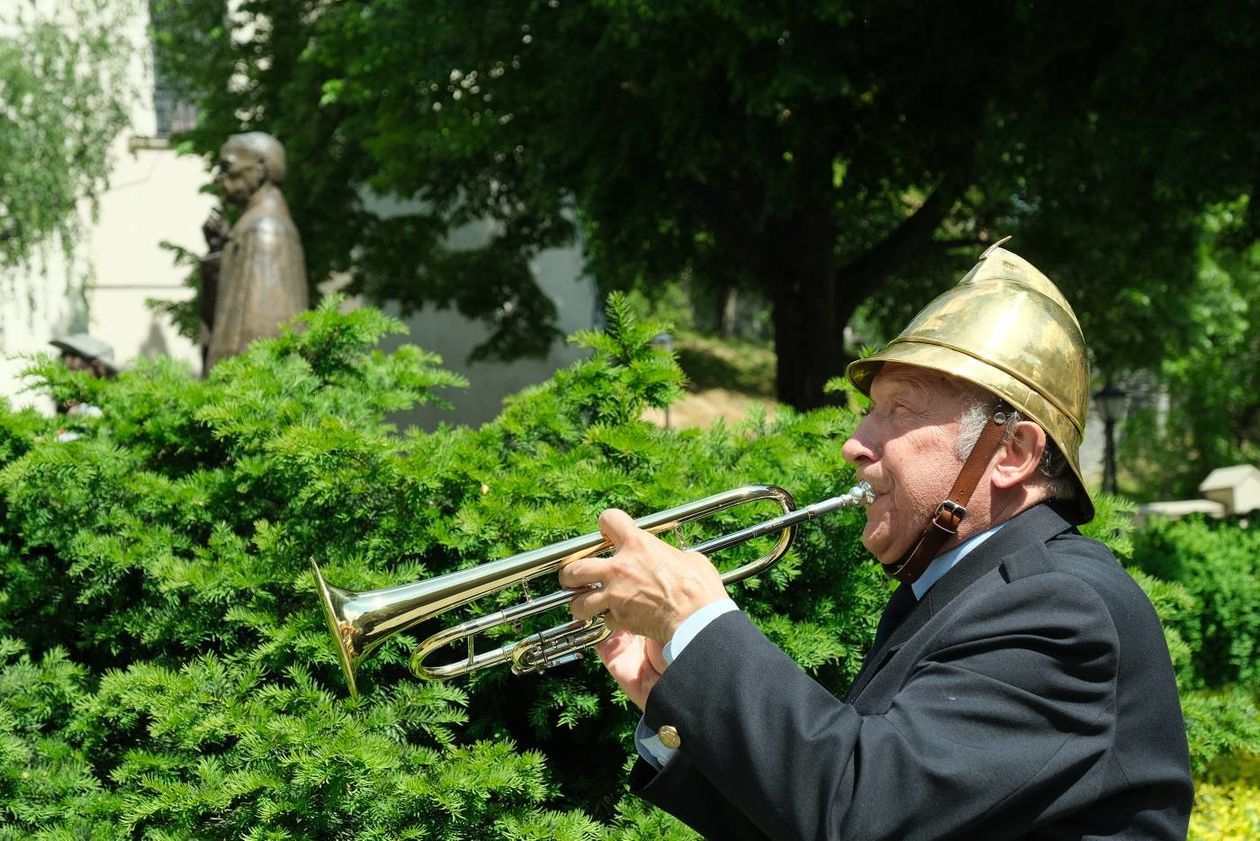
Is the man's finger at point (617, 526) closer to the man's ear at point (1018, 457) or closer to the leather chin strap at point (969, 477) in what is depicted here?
the leather chin strap at point (969, 477)

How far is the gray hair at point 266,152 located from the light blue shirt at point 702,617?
20.9 feet

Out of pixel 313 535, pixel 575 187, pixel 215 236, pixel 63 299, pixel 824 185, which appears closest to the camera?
pixel 313 535

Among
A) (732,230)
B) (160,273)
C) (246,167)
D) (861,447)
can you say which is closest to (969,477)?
(861,447)

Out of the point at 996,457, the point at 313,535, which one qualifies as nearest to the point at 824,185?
the point at 313,535

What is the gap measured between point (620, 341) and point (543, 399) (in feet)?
0.99

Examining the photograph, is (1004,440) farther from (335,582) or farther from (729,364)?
(729,364)

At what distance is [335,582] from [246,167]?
509cm

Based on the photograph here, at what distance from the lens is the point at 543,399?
396cm

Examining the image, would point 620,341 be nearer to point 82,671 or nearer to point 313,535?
point 313,535

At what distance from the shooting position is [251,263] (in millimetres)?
7254

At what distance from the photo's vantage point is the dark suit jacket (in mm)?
1662

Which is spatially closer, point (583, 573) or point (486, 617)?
point (583, 573)

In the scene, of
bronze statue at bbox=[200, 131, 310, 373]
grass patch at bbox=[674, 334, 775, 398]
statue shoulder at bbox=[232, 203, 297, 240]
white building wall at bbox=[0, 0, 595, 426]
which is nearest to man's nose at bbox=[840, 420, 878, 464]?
bronze statue at bbox=[200, 131, 310, 373]

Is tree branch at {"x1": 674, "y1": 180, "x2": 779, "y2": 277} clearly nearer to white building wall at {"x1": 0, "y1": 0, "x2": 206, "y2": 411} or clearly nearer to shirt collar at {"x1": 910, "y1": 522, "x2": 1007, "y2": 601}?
white building wall at {"x1": 0, "y1": 0, "x2": 206, "y2": 411}
